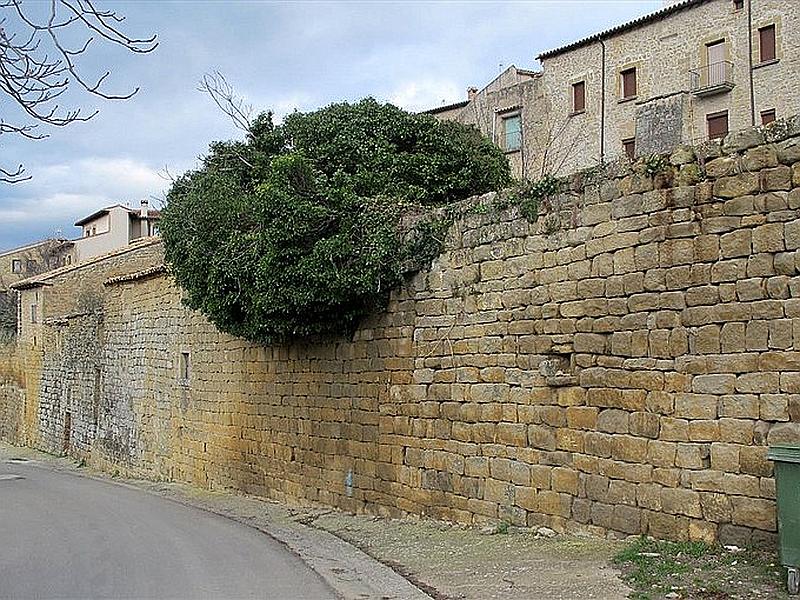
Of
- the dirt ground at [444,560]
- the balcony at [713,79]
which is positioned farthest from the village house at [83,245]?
the dirt ground at [444,560]

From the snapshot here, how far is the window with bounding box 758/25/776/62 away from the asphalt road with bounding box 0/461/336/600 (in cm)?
Answer: 2259

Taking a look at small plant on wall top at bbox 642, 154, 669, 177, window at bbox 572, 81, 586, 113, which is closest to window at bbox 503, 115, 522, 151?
window at bbox 572, 81, 586, 113

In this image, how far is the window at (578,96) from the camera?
110 feet

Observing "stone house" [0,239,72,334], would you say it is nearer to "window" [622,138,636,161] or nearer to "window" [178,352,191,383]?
"window" [622,138,636,161]

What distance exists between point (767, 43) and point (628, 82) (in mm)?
5037

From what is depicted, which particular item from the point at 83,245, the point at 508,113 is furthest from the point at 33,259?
the point at 508,113

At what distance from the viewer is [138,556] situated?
985 centimetres

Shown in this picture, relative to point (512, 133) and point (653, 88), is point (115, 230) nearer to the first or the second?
point (512, 133)

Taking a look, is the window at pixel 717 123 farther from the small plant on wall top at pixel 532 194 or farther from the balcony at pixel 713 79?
the small plant on wall top at pixel 532 194

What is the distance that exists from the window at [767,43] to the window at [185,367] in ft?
65.4

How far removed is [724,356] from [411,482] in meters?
5.33

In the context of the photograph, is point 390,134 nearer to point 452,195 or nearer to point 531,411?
point 452,195

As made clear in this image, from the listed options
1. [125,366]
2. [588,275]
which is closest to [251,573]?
[588,275]

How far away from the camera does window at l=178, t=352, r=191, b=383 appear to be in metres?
20.1
